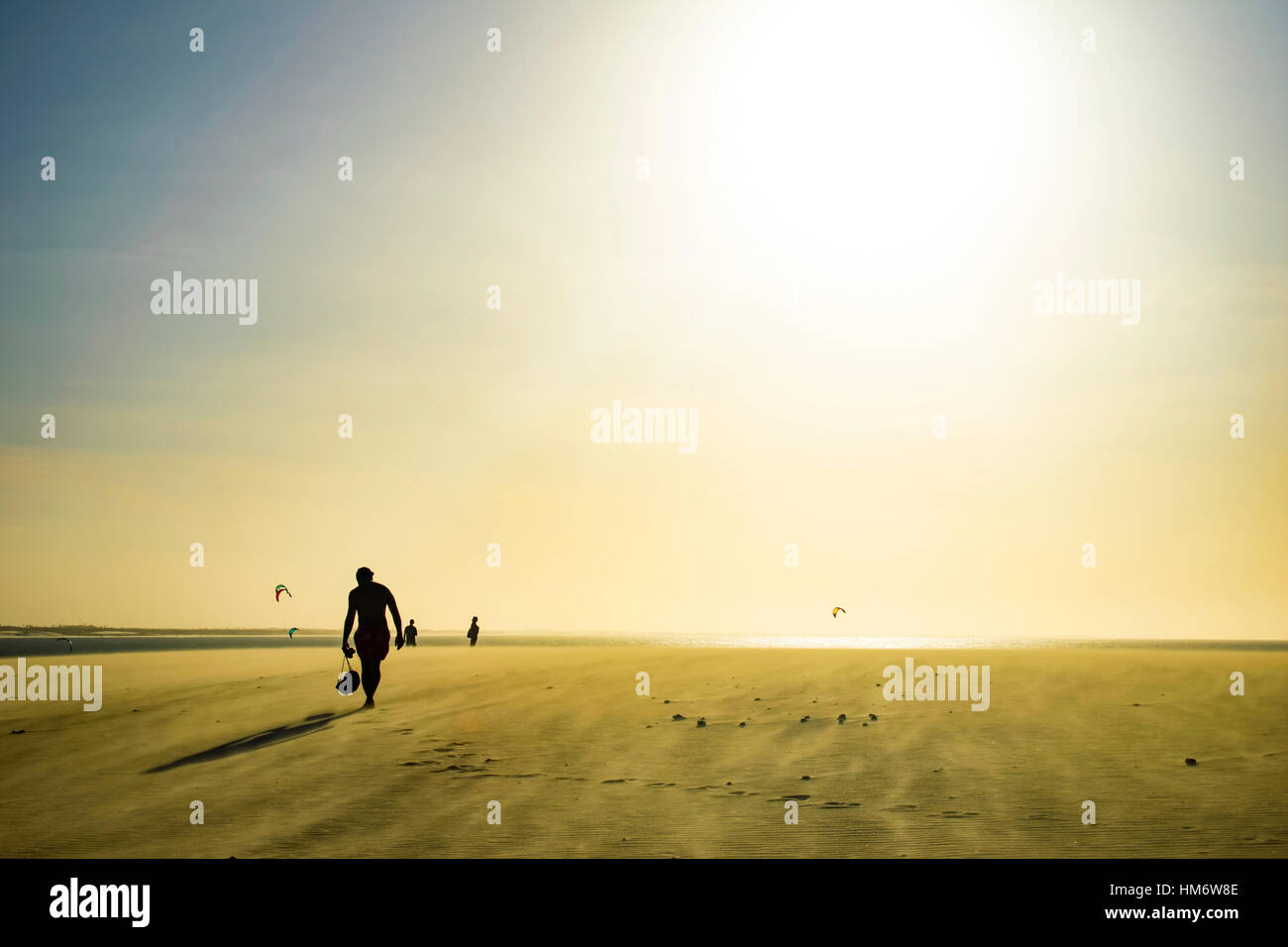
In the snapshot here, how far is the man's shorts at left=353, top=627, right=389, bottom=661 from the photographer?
16.1 meters

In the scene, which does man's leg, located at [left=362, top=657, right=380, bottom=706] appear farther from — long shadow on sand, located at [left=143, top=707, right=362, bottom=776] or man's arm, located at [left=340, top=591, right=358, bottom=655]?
long shadow on sand, located at [left=143, top=707, right=362, bottom=776]

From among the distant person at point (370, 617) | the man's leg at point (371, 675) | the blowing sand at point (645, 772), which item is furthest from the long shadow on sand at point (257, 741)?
the distant person at point (370, 617)

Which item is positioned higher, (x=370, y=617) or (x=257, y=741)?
(x=370, y=617)

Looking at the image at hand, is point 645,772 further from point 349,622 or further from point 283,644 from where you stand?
point 283,644

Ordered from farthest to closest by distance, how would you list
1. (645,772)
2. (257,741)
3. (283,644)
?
(283,644)
(257,741)
(645,772)

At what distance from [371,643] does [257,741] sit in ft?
13.8

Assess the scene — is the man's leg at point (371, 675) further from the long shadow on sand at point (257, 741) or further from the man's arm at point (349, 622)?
the long shadow on sand at point (257, 741)

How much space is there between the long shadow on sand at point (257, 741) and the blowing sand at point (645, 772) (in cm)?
6

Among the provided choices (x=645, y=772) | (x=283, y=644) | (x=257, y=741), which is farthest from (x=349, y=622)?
(x=283, y=644)

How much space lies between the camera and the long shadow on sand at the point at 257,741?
10.8m

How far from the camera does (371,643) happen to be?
16125mm

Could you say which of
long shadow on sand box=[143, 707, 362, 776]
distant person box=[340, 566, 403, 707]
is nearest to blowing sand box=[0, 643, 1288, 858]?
long shadow on sand box=[143, 707, 362, 776]

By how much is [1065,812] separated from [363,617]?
12.0 meters
